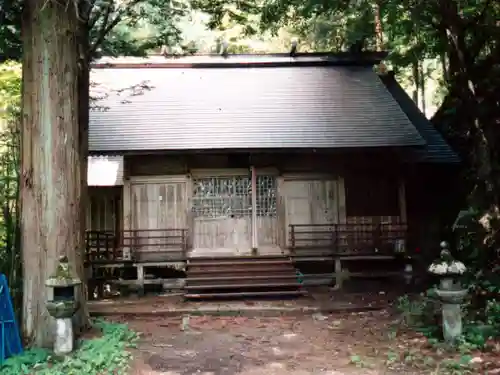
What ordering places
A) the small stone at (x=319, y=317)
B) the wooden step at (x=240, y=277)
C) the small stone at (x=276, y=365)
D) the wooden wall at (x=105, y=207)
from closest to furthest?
the small stone at (x=276, y=365) → the small stone at (x=319, y=317) → the wooden step at (x=240, y=277) → the wooden wall at (x=105, y=207)

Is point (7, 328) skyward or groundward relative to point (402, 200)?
groundward

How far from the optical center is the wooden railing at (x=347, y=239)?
12.0m

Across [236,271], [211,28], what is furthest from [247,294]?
[211,28]

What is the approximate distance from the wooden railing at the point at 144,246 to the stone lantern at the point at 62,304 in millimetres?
5599

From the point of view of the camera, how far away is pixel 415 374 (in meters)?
5.45

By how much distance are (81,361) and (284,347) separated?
277 cm

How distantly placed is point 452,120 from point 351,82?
11.8 ft

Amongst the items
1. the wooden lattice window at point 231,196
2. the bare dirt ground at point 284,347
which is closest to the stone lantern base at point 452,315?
the bare dirt ground at point 284,347

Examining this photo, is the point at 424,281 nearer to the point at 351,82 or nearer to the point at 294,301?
the point at 294,301

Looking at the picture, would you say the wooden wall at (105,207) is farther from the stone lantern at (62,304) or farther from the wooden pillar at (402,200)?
the stone lantern at (62,304)

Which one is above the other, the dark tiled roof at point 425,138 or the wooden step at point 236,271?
the dark tiled roof at point 425,138

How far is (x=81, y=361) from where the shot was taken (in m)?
5.78

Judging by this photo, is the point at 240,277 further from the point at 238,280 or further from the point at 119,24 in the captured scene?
the point at 119,24

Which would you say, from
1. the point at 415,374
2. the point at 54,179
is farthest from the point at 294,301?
the point at 54,179
